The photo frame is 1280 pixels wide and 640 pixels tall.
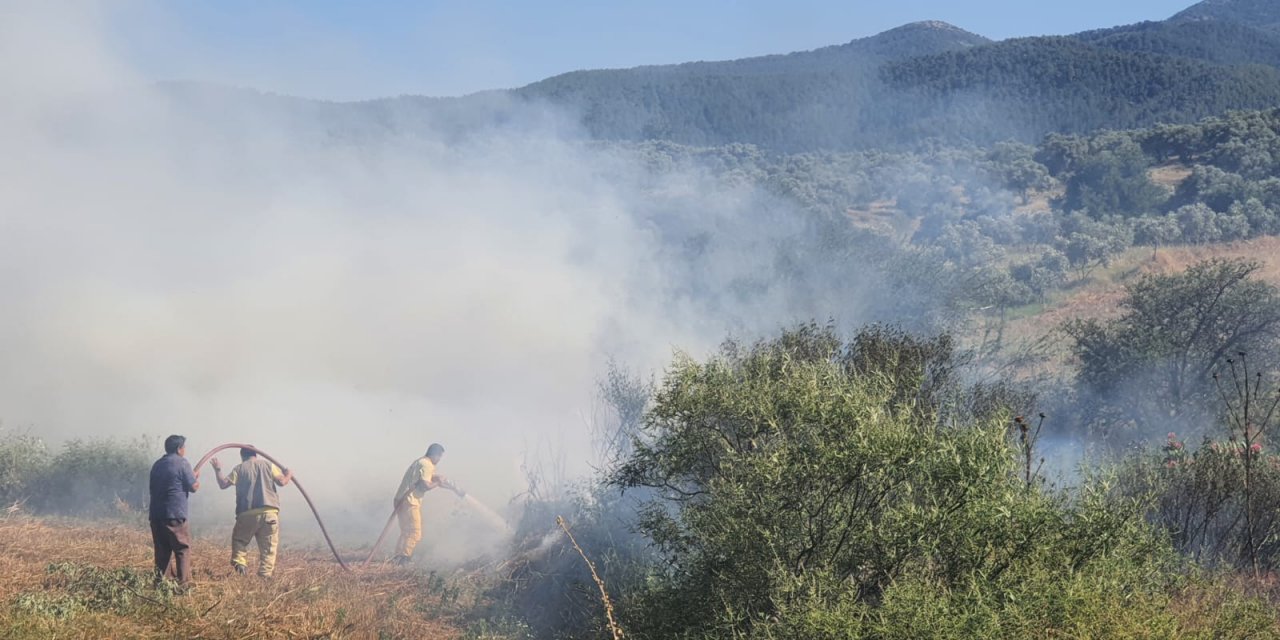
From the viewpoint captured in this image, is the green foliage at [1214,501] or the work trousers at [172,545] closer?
the work trousers at [172,545]

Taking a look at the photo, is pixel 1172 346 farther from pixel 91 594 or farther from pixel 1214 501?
pixel 91 594

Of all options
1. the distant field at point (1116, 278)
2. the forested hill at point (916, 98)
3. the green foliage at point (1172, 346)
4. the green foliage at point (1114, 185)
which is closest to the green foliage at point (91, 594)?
the green foliage at point (1172, 346)

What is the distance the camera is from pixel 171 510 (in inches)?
458

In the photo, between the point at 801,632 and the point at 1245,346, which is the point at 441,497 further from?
the point at 1245,346

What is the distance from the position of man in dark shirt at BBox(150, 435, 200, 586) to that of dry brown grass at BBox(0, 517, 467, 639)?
41 centimetres

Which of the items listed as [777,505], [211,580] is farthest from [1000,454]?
[211,580]

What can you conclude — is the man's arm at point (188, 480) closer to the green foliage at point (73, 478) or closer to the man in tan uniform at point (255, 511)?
the man in tan uniform at point (255, 511)

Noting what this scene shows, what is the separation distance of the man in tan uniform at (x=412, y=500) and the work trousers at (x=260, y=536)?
2.44m

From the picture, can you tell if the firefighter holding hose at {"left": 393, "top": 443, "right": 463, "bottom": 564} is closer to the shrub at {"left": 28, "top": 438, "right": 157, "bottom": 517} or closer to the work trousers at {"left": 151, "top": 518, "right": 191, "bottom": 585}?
the work trousers at {"left": 151, "top": 518, "right": 191, "bottom": 585}

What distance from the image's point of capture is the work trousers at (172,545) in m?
11.7

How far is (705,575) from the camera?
984 centimetres

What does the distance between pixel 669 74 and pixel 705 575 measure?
12128 centimetres

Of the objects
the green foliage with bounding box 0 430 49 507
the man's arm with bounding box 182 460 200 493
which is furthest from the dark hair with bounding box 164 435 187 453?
the green foliage with bounding box 0 430 49 507

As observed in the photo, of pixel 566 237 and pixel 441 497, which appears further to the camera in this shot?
pixel 566 237
